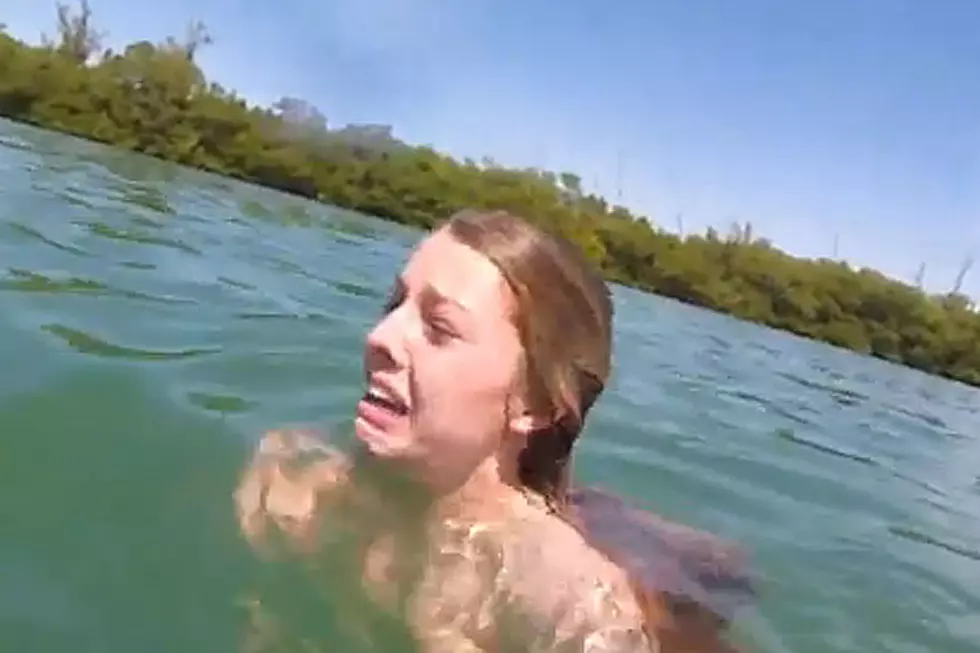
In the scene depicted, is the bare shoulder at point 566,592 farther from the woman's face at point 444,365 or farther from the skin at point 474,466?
the woman's face at point 444,365

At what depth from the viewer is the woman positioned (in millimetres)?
2205

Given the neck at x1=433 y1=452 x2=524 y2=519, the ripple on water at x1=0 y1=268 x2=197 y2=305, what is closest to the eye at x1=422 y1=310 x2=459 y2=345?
the neck at x1=433 y1=452 x2=524 y2=519

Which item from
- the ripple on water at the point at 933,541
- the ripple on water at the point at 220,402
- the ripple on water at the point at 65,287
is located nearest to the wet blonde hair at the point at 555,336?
the ripple on water at the point at 220,402

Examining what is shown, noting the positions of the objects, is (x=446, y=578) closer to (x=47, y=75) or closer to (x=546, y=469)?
(x=546, y=469)

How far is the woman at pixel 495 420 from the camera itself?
2.21m

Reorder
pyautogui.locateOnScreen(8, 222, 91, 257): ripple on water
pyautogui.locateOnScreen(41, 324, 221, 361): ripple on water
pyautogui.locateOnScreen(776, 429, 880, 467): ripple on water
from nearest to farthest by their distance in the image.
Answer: pyautogui.locateOnScreen(41, 324, 221, 361): ripple on water < pyautogui.locateOnScreen(8, 222, 91, 257): ripple on water < pyautogui.locateOnScreen(776, 429, 880, 467): ripple on water

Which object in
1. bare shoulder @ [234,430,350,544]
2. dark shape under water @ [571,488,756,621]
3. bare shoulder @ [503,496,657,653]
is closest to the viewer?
bare shoulder @ [503,496,657,653]

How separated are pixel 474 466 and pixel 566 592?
0.34 meters

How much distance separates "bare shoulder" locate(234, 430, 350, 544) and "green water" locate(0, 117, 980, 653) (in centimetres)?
9

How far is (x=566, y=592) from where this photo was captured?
7.01 feet

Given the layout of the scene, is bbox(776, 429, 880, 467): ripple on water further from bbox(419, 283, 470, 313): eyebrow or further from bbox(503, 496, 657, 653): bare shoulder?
bbox(419, 283, 470, 313): eyebrow

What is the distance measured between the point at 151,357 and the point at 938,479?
4756 mm

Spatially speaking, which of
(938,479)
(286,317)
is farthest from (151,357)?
(938,479)

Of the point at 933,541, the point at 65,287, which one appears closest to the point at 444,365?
the point at 65,287
